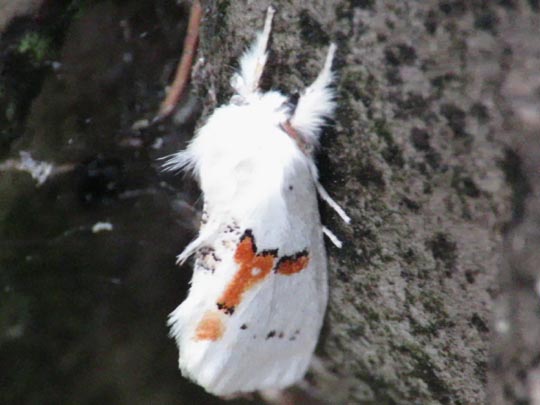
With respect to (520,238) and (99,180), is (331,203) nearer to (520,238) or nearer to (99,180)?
(520,238)

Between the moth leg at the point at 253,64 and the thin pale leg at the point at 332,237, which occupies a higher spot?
the moth leg at the point at 253,64

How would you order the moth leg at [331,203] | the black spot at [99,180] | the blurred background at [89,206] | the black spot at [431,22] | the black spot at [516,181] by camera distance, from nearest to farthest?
the black spot at [516,181]
the black spot at [431,22]
the moth leg at [331,203]
the blurred background at [89,206]
the black spot at [99,180]

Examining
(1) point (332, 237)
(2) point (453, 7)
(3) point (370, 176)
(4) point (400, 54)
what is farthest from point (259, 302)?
(2) point (453, 7)

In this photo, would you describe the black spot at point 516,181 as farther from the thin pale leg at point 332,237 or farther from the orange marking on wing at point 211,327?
the orange marking on wing at point 211,327

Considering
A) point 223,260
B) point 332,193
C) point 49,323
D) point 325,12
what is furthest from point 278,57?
point 49,323

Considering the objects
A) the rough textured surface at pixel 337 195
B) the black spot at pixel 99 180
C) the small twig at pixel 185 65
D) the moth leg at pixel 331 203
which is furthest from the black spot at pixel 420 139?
the black spot at pixel 99 180

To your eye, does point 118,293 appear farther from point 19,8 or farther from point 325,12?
point 325,12
